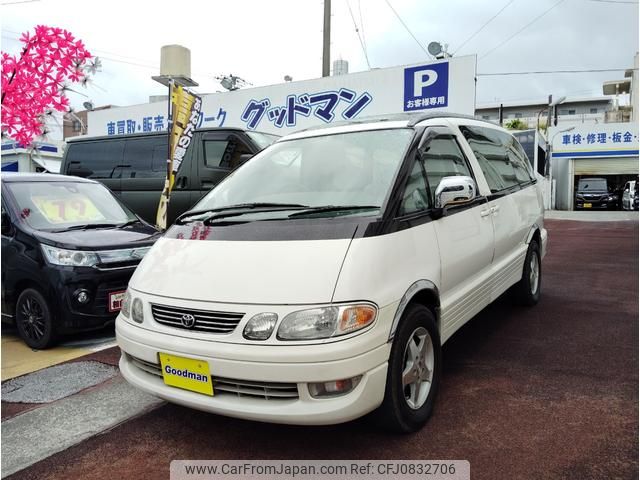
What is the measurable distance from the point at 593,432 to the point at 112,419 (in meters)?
2.64

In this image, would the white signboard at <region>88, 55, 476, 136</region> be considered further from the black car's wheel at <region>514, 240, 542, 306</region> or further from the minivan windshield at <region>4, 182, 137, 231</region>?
the minivan windshield at <region>4, 182, 137, 231</region>

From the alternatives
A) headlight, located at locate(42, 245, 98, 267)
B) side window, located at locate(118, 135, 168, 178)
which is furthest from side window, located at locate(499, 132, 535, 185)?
side window, located at locate(118, 135, 168, 178)

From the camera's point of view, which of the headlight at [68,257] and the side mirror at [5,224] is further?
the side mirror at [5,224]

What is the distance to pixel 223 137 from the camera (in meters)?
7.45

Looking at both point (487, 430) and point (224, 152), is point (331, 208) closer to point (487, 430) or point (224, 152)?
point (487, 430)

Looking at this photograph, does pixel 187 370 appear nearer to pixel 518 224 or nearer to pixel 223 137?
pixel 518 224

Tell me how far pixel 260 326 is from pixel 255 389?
0.29 metres

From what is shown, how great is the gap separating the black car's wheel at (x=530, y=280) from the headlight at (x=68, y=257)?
12.6 feet

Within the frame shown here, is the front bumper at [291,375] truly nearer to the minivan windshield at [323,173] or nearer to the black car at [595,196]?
the minivan windshield at [323,173]

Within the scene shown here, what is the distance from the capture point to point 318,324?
86.7 inches

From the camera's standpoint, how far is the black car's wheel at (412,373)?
2.41 meters

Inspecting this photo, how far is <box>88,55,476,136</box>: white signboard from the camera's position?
414 inches

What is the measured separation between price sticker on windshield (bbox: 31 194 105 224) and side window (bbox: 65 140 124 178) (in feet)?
12.4

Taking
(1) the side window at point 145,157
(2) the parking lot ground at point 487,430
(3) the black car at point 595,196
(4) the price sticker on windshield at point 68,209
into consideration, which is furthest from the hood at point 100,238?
(3) the black car at point 595,196
